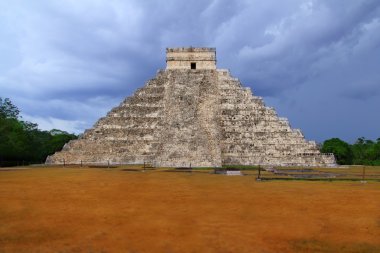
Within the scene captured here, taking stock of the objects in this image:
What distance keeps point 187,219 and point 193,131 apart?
23209 mm

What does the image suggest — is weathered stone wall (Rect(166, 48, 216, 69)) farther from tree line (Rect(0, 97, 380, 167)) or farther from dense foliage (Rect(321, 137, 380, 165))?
dense foliage (Rect(321, 137, 380, 165))

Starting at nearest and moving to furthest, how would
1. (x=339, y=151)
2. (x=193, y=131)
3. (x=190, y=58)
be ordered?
(x=193, y=131)
(x=190, y=58)
(x=339, y=151)

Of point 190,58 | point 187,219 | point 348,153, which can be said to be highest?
point 190,58

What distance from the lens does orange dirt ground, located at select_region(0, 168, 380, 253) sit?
888cm

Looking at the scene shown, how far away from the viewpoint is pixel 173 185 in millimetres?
19234

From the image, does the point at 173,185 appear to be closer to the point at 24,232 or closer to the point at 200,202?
the point at 200,202

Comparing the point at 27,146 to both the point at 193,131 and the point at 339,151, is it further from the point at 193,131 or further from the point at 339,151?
the point at 339,151

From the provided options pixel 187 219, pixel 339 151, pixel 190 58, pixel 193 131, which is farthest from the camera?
pixel 339 151

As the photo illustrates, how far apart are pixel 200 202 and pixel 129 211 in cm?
282

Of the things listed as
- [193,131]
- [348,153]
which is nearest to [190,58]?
[193,131]

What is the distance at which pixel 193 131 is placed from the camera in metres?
34.5

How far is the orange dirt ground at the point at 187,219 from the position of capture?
888 cm

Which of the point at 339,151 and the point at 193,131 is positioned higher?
the point at 193,131

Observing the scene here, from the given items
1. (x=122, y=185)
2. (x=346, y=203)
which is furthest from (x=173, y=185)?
(x=346, y=203)
